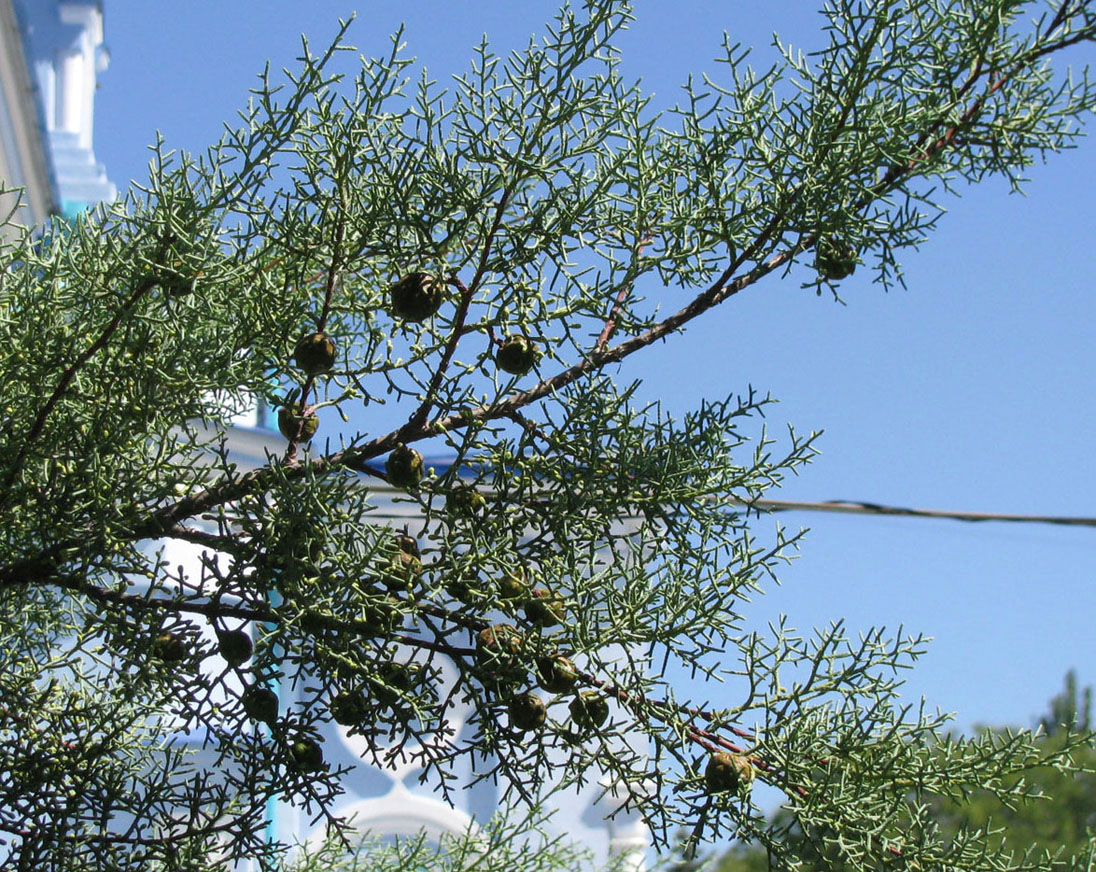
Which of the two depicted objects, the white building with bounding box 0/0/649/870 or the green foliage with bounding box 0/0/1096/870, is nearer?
the green foliage with bounding box 0/0/1096/870

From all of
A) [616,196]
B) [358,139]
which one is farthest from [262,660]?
[616,196]

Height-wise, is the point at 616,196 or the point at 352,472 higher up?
the point at 616,196

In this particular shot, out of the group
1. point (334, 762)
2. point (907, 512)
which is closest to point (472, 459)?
point (907, 512)

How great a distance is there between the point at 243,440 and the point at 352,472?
696 centimetres

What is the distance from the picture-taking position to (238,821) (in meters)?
2.26

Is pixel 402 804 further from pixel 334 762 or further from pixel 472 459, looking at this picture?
pixel 472 459

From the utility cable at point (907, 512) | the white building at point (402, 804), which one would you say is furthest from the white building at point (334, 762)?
the utility cable at point (907, 512)

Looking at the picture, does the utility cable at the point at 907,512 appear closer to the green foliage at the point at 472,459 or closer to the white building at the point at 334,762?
the green foliage at the point at 472,459

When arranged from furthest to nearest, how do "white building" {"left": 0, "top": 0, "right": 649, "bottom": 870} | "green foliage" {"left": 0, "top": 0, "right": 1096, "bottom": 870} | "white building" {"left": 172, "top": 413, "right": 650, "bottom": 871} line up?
"white building" {"left": 172, "top": 413, "right": 650, "bottom": 871}, "white building" {"left": 0, "top": 0, "right": 649, "bottom": 870}, "green foliage" {"left": 0, "top": 0, "right": 1096, "bottom": 870}

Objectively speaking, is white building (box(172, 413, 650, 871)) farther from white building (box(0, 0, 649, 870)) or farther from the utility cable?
the utility cable

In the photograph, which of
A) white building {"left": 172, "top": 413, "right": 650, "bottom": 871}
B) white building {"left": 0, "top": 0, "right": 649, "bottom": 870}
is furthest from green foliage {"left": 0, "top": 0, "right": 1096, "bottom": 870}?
white building {"left": 172, "top": 413, "right": 650, "bottom": 871}

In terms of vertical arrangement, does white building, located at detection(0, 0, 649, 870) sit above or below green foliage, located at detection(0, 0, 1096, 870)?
above

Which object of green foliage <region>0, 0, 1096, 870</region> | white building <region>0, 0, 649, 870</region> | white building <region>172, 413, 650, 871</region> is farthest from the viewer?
white building <region>172, 413, 650, 871</region>

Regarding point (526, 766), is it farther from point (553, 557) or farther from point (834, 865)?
point (834, 865)
